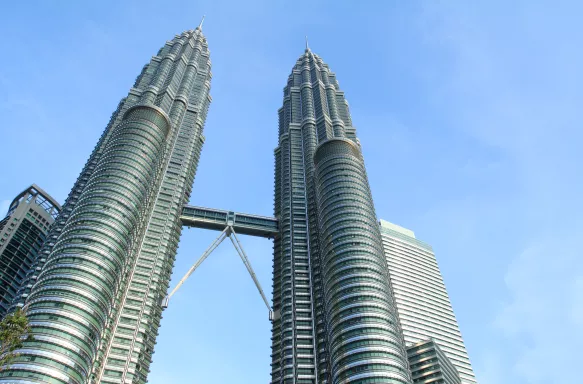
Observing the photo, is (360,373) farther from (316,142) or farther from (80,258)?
(316,142)

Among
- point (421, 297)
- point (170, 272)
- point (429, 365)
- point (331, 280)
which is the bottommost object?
point (429, 365)

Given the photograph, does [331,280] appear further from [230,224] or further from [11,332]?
[11,332]

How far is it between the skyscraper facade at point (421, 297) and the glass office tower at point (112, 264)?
238 feet

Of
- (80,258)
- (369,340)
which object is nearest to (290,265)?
(369,340)

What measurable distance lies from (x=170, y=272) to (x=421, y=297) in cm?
8122

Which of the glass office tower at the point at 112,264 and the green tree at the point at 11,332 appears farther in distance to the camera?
the glass office tower at the point at 112,264

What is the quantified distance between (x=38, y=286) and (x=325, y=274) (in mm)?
64945

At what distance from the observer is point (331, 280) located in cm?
12262

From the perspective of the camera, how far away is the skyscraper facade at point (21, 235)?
6127 inches

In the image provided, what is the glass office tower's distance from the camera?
Answer: 9656 centimetres

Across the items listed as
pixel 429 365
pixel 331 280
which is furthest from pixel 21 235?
pixel 429 365

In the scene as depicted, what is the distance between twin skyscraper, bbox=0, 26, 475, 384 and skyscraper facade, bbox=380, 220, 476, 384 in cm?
85

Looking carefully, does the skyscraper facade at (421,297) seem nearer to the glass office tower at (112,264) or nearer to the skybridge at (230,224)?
the skybridge at (230,224)

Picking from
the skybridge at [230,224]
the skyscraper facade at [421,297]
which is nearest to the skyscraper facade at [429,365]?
the skyscraper facade at [421,297]
